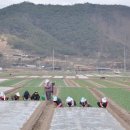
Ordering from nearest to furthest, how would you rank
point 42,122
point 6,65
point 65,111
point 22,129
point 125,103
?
point 22,129
point 42,122
point 65,111
point 125,103
point 6,65

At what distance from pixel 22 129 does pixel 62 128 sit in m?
1.32

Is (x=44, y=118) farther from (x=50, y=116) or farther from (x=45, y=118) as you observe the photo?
(x=50, y=116)

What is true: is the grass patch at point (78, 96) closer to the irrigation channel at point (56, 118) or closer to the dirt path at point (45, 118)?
the dirt path at point (45, 118)

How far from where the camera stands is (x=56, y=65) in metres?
163

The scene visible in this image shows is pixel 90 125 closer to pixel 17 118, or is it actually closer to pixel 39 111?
pixel 17 118

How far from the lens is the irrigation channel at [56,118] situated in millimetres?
19766

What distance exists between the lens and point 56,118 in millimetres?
22344

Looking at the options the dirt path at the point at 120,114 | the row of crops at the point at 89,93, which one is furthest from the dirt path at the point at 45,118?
the row of crops at the point at 89,93

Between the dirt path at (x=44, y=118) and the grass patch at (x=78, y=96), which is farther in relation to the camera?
the grass patch at (x=78, y=96)

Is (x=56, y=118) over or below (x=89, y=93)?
over

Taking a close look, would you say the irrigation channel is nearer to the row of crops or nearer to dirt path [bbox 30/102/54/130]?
dirt path [bbox 30/102/54/130]

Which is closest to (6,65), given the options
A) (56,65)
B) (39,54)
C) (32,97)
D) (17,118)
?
(56,65)

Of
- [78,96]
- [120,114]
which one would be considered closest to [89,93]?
[78,96]

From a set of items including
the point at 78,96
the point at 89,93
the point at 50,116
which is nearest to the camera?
the point at 50,116
